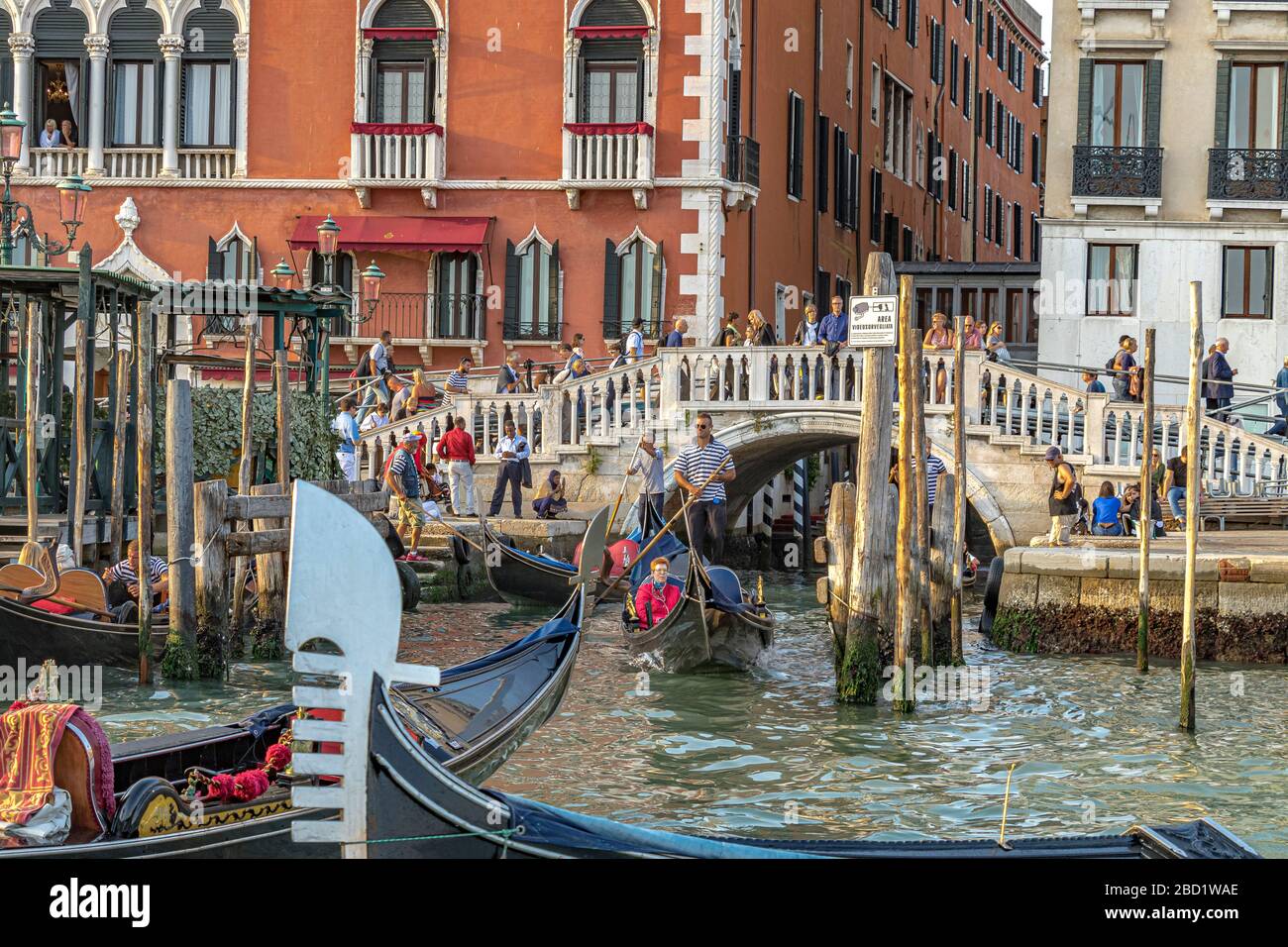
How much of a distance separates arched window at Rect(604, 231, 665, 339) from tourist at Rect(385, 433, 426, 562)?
428 centimetres

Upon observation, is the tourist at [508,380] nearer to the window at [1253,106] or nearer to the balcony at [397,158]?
the balcony at [397,158]

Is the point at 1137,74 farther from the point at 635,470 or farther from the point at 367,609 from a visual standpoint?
the point at 367,609

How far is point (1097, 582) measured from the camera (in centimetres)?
1207

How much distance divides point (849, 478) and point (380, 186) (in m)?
6.96

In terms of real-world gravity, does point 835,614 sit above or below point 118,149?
below

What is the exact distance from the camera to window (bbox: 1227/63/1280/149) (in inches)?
734

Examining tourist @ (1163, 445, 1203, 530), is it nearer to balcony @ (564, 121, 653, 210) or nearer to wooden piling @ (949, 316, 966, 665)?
wooden piling @ (949, 316, 966, 665)

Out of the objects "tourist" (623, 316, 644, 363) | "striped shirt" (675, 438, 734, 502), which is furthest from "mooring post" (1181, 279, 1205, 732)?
"tourist" (623, 316, 644, 363)

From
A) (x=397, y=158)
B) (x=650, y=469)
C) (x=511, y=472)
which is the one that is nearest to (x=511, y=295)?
(x=397, y=158)

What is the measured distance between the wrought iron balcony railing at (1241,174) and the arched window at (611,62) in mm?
5717

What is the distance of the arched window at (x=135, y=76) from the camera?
19859 millimetres

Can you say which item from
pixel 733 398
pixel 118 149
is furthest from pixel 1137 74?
pixel 118 149

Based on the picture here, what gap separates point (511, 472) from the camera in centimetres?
1627
